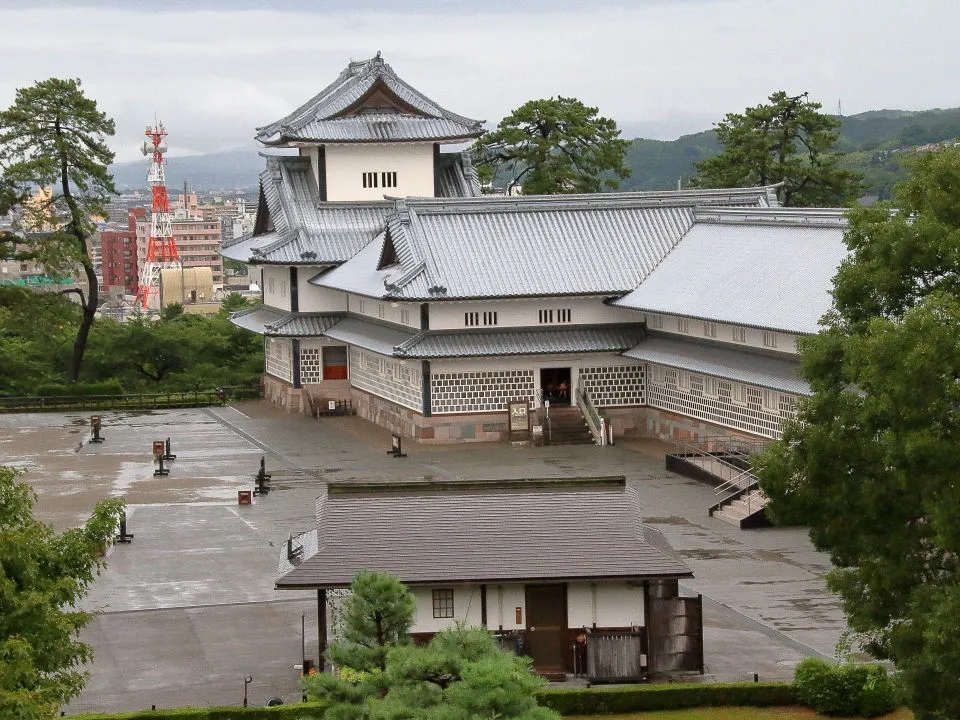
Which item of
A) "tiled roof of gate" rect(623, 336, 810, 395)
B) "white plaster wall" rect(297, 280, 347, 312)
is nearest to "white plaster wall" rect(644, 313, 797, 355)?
"tiled roof of gate" rect(623, 336, 810, 395)

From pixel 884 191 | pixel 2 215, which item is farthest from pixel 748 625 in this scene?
pixel 884 191

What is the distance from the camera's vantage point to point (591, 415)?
54.1m

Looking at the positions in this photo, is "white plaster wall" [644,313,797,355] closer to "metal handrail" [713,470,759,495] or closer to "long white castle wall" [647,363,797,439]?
"long white castle wall" [647,363,797,439]

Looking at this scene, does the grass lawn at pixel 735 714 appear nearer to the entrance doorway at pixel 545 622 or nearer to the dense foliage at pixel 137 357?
the entrance doorway at pixel 545 622

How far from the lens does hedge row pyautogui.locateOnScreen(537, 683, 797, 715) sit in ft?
85.6

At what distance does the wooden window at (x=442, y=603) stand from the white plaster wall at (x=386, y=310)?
92.0 feet

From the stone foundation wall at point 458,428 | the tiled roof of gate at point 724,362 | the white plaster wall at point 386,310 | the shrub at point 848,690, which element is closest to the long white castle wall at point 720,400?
the tiled roof of gate at point 724,362

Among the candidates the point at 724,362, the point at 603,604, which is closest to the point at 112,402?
the point at 724,362

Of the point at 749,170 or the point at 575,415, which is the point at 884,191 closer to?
the point at 749,170

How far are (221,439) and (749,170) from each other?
103 feet

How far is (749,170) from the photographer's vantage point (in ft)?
252

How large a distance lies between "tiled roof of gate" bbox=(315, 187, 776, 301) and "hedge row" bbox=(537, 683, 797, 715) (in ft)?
92.3

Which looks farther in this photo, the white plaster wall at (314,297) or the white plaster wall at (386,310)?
the white plaster wall at (314,297)

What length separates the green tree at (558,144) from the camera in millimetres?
81062
